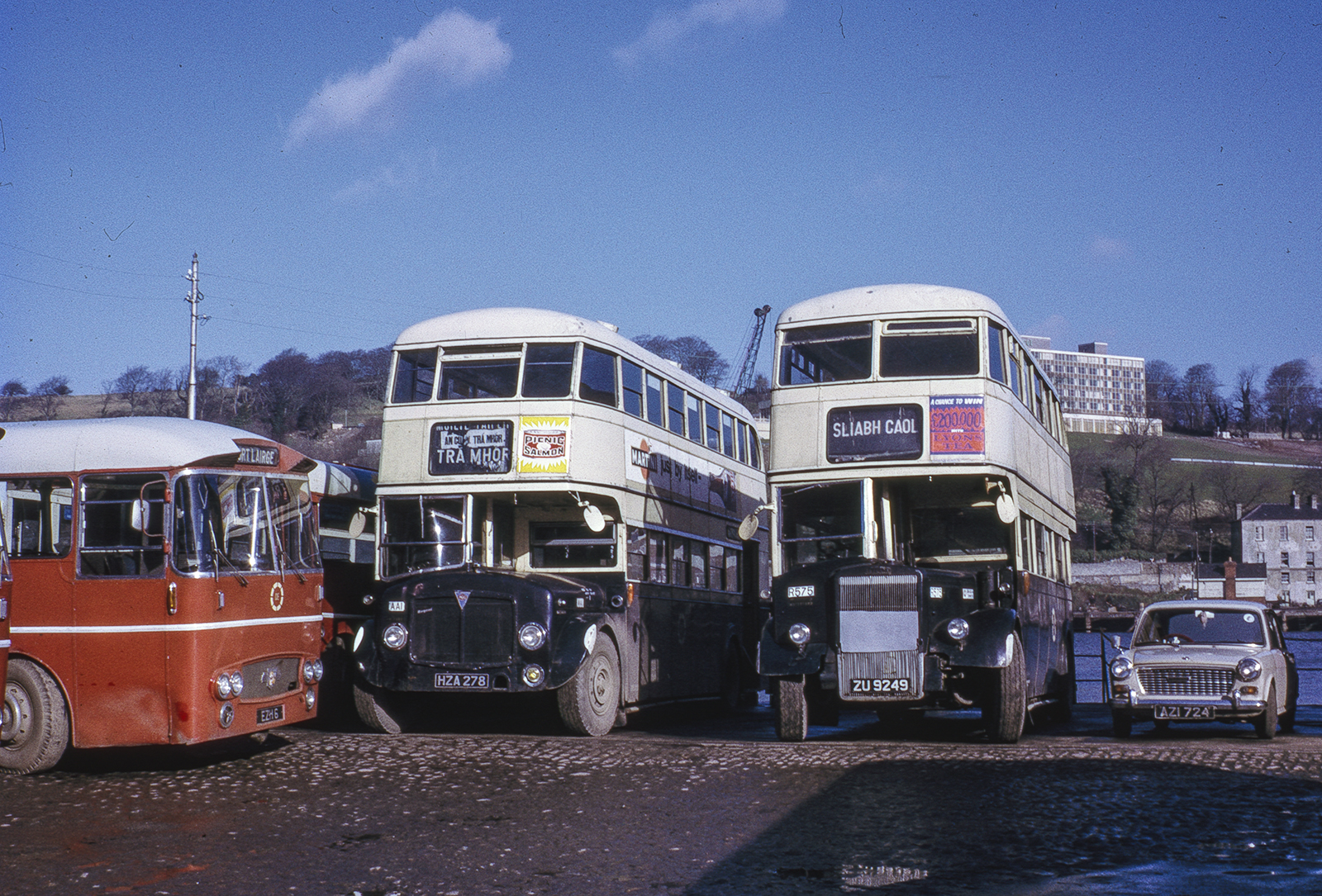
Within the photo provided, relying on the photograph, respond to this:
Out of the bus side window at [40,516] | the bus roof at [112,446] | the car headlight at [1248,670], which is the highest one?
the bus roof at [112,446]

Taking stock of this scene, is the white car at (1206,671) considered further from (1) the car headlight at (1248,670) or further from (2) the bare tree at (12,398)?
(2) the bare tree at (12,398)

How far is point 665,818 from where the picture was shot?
8945mm

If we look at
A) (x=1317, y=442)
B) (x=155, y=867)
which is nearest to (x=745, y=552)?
(x=155, y=867)

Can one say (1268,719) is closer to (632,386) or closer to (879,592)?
(879,592)

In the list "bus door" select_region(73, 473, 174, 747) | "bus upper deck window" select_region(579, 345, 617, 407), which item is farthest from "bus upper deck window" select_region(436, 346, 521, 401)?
"bus door" select_region(73, 473, 174, 747)

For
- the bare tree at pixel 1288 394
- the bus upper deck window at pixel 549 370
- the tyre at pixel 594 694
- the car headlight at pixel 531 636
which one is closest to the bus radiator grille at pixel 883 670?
the tyre at pixel 594 694

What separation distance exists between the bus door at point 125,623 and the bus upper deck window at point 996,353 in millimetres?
8408

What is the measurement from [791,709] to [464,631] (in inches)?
131

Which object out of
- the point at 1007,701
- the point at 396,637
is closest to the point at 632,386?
the point at 396,637

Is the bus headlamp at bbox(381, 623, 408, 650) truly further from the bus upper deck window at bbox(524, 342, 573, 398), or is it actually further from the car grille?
the car grille

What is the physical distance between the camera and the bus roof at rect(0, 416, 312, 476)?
11625 millimetres

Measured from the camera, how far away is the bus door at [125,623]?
11344 millimetres

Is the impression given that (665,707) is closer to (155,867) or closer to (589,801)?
(589,801)

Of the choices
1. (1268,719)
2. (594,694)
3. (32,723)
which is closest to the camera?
(32,723)
